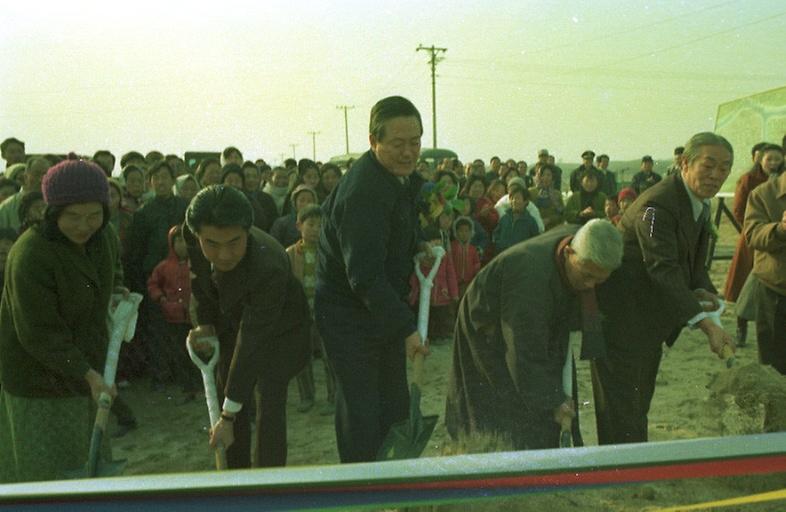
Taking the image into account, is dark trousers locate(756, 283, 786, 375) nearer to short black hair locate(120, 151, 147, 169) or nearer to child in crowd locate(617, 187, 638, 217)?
child in crowd locate(617, 187, 638, 217)

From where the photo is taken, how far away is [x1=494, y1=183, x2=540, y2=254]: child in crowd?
7.64 m

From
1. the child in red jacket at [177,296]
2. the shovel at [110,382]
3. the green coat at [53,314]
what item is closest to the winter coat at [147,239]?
the child in red jacket at [177,296]

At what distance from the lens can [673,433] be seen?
4.62 meters

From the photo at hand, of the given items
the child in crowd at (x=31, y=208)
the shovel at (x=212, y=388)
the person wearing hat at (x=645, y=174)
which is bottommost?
the shovel at (x=212, y=388)

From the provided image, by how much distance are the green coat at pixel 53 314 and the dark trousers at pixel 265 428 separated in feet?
1.95

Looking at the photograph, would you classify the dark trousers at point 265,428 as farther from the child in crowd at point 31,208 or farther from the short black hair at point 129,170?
the short black hair at point 129,170

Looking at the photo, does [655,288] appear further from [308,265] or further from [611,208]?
[611,208]

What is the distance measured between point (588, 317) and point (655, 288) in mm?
520

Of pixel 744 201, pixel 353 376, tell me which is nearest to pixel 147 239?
pixel 353 376

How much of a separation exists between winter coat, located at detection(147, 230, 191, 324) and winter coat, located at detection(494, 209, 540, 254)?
333 cm

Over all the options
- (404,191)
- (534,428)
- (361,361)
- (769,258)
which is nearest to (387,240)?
(404,191)

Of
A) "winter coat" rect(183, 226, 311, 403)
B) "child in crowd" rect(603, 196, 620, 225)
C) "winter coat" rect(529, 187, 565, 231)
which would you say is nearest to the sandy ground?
"winter coat" rect(183, 226, 311, 403)

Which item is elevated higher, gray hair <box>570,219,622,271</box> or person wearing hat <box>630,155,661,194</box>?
person wearing hat <box>630,155,661,194</box>

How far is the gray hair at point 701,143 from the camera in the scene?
3.35 metres
